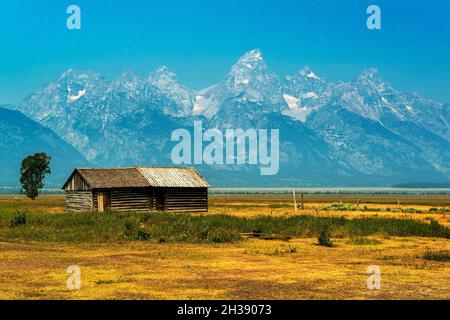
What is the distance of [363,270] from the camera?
77.9ft

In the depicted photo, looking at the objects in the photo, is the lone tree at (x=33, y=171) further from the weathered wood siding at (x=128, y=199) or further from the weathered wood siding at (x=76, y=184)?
the weathered wood siding at (x=128, y=199)

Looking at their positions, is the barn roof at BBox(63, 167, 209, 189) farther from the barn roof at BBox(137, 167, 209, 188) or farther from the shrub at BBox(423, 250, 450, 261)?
the shrub at BBox(423, 250, 450, 261)

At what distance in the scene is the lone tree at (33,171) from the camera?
120375 mm

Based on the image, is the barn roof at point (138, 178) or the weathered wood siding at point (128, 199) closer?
the weathered wood siding at point (128, 199)

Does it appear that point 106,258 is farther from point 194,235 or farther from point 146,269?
point 194,235

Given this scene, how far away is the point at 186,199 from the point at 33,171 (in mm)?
59255

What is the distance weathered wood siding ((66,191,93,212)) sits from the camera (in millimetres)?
67381
